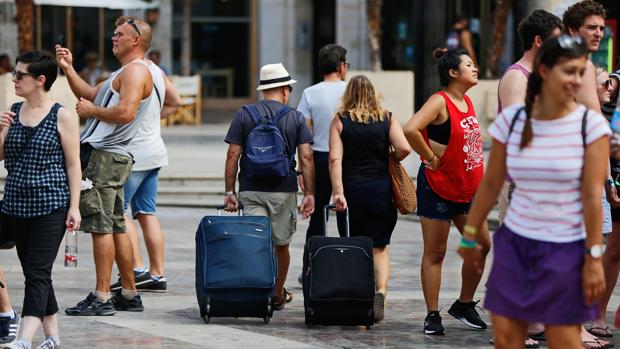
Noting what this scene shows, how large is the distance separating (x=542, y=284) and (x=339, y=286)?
9.96ft

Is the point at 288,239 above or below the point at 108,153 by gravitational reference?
below

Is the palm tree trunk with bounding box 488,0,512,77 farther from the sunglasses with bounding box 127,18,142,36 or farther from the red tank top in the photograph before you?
the red tank top

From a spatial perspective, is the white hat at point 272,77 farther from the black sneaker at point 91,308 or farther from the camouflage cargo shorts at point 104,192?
the black sneaker at point 91,308

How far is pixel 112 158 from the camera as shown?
9.02 metres

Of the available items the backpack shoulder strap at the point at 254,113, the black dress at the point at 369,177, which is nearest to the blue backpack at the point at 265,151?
the backpack shoulder strap at the point at 254,113

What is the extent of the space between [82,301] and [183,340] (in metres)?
1.22

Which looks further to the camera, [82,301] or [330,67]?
[330,67]

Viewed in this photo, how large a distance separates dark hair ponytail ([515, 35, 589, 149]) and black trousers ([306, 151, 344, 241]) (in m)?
4.08

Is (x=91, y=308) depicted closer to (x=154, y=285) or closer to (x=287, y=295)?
(x=154, y=285)

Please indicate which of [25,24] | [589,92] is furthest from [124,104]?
[25,24]

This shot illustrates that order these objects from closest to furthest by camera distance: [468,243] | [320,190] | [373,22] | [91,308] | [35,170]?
Answer: 1. [468,243]
2. [35,170]
3. [91,308]
4. [320,190]
5. [373,22]

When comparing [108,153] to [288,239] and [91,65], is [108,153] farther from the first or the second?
[91,65]

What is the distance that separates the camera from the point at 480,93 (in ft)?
69.2

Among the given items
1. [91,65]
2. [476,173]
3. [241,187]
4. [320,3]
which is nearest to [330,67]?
[241,187]
